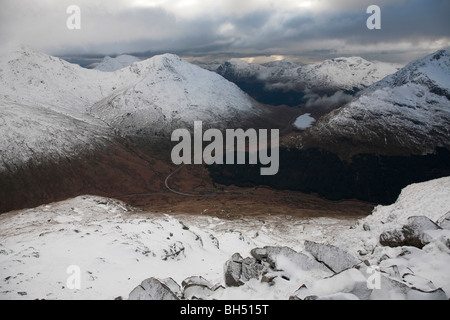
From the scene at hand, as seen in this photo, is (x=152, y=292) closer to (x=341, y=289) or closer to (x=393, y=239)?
(x=341, y=289)

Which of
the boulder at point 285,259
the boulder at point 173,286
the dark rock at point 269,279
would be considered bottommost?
the boulder at point 173,286

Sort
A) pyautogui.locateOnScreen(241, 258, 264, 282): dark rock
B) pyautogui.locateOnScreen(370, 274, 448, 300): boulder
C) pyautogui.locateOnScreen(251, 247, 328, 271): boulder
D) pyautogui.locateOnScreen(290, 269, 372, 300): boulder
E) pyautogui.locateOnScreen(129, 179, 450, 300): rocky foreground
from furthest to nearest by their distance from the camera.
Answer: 1. pyautogui.locateOnScreen(251, 247, 328, 271): boulder
2. pyautogui.locateOnScreen(241, 258, 264, 282): dark rock
3. pyautogui.locateOnScreen(129, 179, 450, 300): rocky foreground
4. pyautogui.locateOnScreen(290, 269, 372, 300): boulder
5. pyautogui.locateOnScreen(370, 274, 448, 300): boulder

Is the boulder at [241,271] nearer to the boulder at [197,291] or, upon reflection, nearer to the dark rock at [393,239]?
the boulder at [197,291]

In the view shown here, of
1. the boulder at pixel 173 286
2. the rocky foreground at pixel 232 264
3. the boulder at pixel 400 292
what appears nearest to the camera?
the boulder at pixel 400 292

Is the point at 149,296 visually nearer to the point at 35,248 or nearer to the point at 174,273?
the point at 174,273

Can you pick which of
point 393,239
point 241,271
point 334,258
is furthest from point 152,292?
point 393,239

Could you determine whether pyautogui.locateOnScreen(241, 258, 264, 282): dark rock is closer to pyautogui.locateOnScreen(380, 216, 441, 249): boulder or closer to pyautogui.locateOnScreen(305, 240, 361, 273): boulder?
pyautogui.locateOnScreen(305, 240, 361, 273): boulder

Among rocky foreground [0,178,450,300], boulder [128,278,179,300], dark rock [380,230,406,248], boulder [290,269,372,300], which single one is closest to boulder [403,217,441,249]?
rocky foreground [0,178,450,300]

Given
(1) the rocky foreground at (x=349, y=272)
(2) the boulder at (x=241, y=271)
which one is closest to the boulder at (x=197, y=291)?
(1) the rocky foreground at (x=349, y=272)
